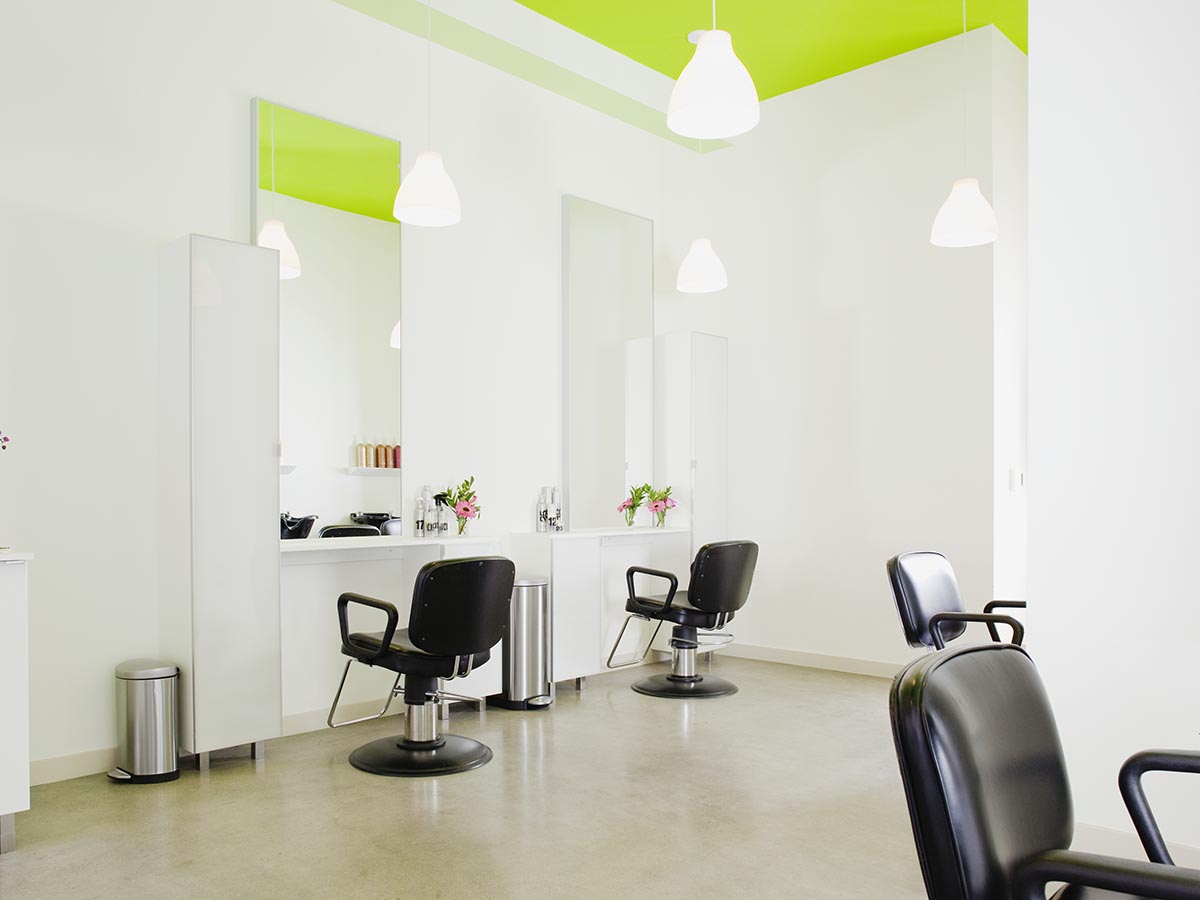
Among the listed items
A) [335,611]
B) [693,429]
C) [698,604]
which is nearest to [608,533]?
[698,604]

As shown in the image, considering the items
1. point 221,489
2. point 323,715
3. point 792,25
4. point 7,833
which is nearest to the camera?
point 7,833

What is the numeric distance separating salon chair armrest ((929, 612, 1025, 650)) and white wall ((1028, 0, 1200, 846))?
0.74 feet

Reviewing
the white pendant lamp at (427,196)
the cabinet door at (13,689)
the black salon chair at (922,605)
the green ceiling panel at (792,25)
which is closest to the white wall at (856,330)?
the green ceiling panel at (792,25)

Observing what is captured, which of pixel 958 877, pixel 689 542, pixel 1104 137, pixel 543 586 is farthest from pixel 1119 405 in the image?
pixel 689 542

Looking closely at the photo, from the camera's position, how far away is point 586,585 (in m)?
5.06

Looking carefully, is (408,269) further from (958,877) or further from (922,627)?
(958,877)

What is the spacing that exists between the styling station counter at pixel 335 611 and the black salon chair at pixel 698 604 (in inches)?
34.7

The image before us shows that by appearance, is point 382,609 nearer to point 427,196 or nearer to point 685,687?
point 427,196

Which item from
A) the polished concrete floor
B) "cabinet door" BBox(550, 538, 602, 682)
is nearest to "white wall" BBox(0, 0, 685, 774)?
the polished concrete floor

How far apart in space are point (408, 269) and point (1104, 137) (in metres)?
3.23

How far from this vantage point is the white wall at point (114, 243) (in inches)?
139

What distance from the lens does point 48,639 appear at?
354cm

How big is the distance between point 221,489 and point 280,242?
48.5 inches

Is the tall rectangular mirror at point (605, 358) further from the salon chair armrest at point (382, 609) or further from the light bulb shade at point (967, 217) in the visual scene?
the light bulb shade at point (967, 217)
